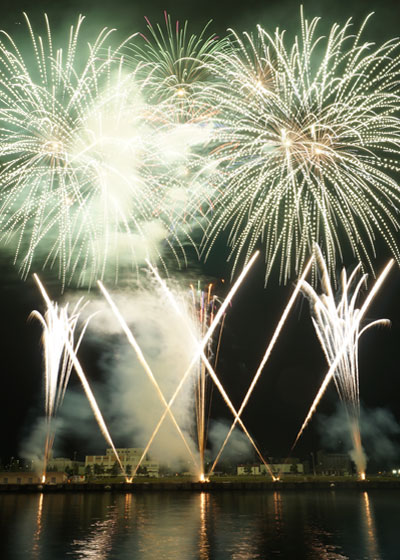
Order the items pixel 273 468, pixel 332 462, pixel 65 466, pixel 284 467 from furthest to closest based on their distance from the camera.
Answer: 1. pixel 332 462
2. pixel 284 467
3. pixel 65 466
4. pixel 273 468

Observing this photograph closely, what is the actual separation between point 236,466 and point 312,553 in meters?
93.0

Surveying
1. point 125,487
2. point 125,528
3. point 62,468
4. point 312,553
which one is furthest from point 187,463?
point 312,553

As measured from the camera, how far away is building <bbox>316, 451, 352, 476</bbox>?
354 ft

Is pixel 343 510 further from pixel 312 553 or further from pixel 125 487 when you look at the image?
pixel 125 487

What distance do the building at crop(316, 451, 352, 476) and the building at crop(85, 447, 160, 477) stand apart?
34.2 meters

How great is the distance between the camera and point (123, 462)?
114 meters

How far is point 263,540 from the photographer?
58.0 ft

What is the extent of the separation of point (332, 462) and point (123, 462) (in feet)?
146

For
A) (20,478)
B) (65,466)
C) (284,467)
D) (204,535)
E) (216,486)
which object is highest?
(65,466)

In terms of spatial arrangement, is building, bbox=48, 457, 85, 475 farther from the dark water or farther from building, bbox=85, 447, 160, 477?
the dark water

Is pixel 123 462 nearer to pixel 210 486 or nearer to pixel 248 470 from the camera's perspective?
pixel 248 470

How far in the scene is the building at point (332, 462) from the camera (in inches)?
4252

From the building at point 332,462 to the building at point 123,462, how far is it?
34.2 meters

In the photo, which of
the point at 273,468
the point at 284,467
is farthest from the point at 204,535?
the point at 284,467
